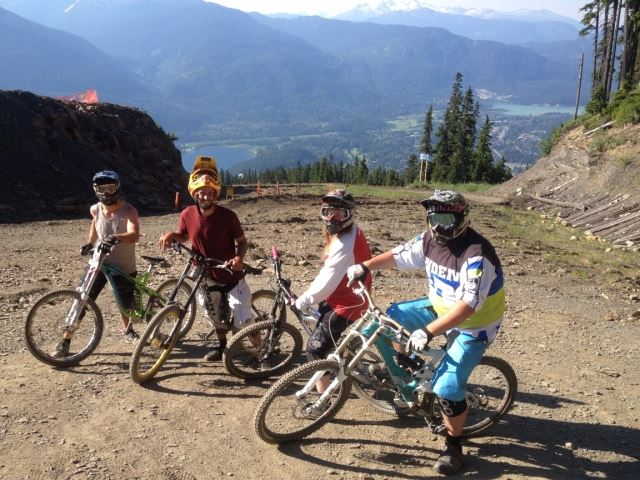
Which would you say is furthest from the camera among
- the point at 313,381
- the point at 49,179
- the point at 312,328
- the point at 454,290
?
the point at 49,179

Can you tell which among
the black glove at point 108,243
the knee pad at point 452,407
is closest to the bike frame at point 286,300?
the knee pad at point 452,407

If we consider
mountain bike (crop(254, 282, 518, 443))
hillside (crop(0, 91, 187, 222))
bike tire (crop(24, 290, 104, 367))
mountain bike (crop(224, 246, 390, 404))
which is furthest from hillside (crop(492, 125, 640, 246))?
hillside (crop(0, 91, 187, 222))

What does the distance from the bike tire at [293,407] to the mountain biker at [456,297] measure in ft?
2.87

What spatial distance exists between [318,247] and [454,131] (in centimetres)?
6434

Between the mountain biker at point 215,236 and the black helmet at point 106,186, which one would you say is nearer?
the mountain biker at point 215,236

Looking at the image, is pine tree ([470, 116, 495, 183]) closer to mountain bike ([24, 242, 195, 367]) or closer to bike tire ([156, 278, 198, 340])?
bike tire ([156, 278, 198, 340])

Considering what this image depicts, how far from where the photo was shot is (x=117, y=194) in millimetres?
6379

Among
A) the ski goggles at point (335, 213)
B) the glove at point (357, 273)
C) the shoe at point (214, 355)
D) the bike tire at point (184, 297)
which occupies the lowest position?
the shoe at point (214, 355)

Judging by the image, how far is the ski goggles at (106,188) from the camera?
605cm

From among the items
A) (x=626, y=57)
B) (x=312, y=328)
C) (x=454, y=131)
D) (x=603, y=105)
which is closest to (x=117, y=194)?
(x=312, y=328)

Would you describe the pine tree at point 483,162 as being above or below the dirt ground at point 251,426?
above

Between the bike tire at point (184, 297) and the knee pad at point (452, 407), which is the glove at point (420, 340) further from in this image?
the bike tire at point (184, 297)

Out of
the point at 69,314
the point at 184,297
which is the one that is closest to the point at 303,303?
the point at 184,297

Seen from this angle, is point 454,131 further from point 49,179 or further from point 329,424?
point 329,424
